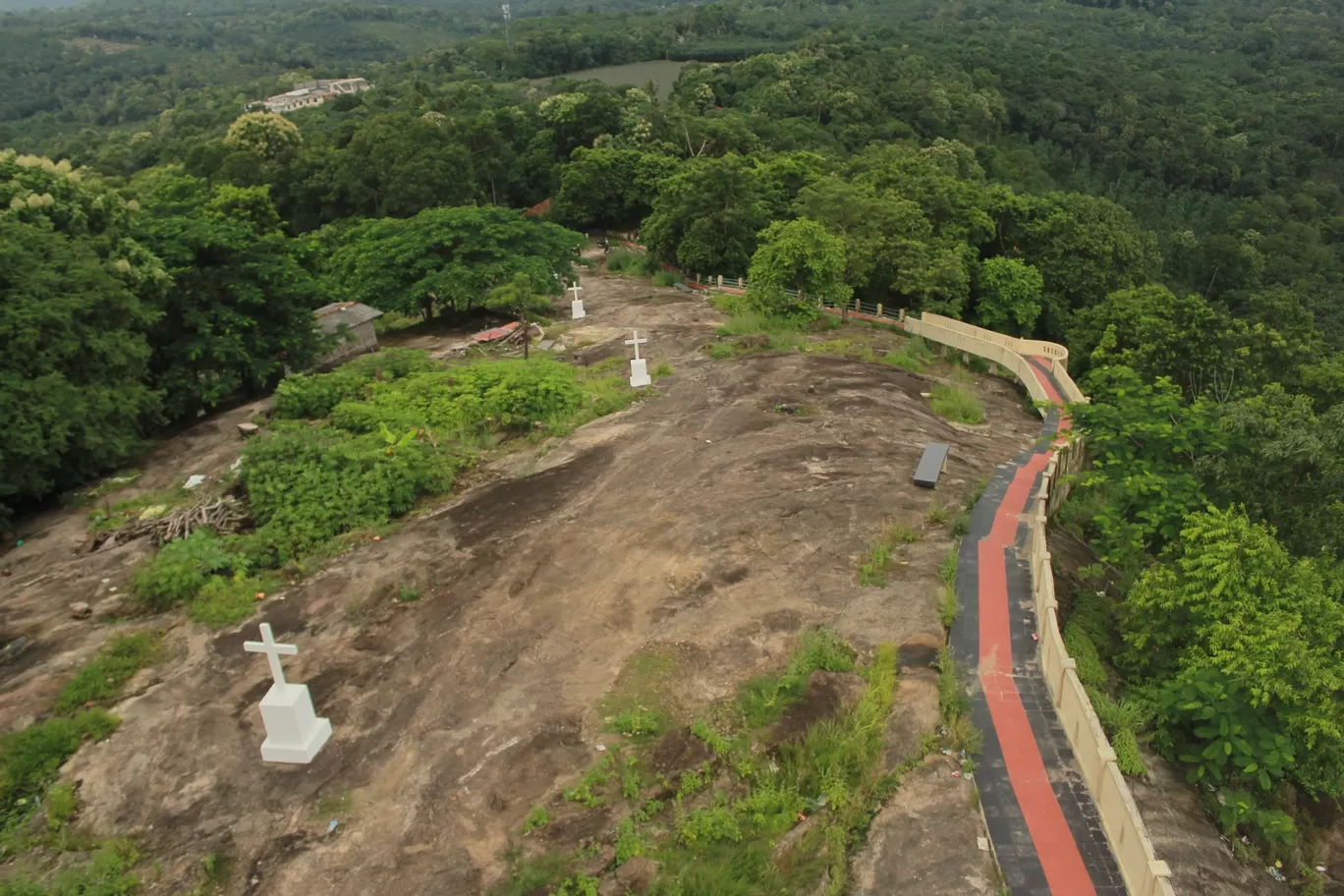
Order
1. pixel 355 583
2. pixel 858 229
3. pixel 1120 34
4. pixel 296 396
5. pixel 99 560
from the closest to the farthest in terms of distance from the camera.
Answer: pixel 355 583 → pixel 99 560 → pixel 296 396 → pixel 858 229 → pixel 1120 34

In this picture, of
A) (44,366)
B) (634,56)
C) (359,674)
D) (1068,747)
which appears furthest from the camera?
(634,56)

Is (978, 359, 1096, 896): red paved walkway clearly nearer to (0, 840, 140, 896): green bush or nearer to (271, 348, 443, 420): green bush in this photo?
→ (0, 840, 140, 896): green bush

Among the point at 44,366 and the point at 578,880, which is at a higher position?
the point at 44,366

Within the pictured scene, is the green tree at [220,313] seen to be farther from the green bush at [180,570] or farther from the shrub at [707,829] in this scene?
the shrub at [707,829]

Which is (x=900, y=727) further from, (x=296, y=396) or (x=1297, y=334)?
(x=1297, y=334)

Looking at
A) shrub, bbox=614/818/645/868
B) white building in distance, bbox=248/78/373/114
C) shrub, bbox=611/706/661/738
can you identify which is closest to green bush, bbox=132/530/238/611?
shrub, bbox=611/706/661/738

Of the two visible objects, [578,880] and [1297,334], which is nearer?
[578,880]

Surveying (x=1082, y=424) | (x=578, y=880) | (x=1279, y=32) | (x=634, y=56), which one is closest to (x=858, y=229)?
(x=1082, y=424)

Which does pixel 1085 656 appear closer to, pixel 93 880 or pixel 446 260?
pixel 93 880
